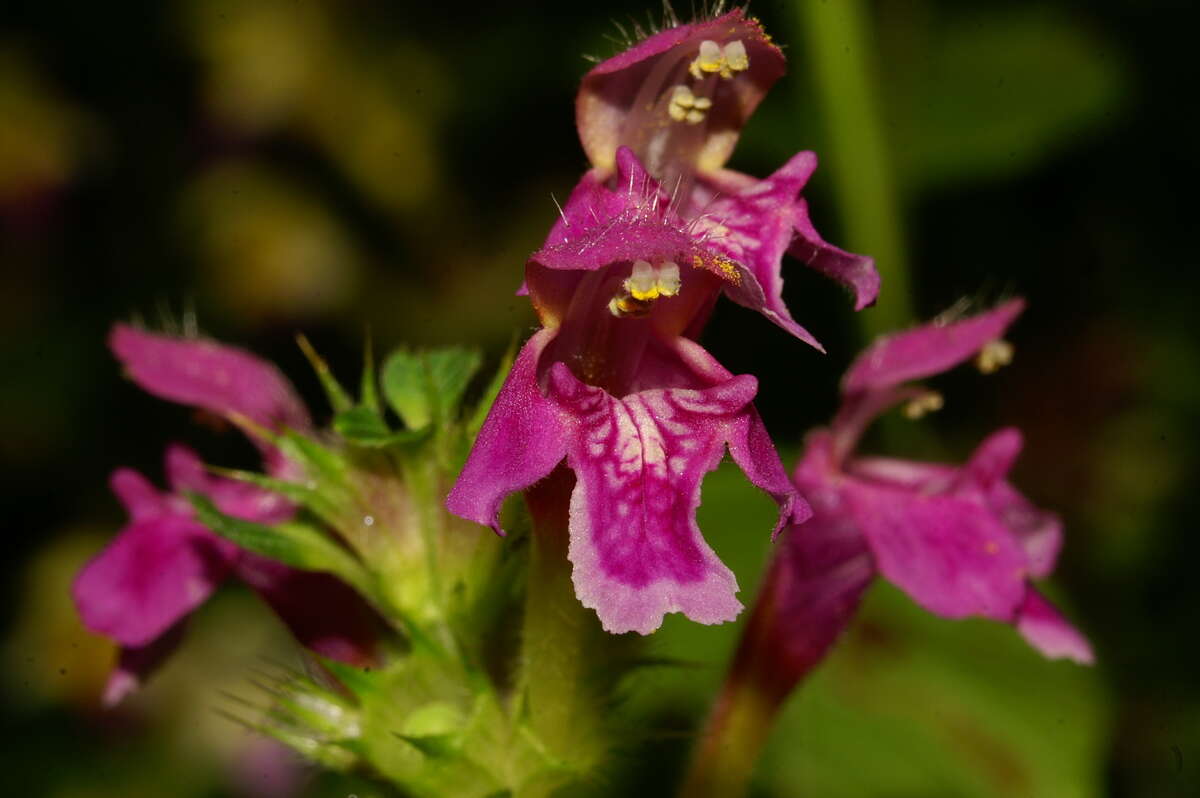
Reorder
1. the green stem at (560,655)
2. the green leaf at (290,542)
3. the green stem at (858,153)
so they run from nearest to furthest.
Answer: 1. the green stem at (560,655)
2. the green leaf at (290,542)
3. the green stem at (858,153)

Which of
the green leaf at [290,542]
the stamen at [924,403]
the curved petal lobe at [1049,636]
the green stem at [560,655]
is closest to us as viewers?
the green stem at [560,655]

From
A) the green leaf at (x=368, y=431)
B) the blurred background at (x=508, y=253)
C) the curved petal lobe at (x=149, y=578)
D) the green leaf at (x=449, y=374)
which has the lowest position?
the blurred background at (x=508, y=253)

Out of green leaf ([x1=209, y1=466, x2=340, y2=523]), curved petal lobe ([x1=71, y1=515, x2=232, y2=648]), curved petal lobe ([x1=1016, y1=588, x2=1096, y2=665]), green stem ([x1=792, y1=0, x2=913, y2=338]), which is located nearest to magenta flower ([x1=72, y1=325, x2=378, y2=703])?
curved petal lobe ([x1=71, y1=515, x2=232, y2=648])

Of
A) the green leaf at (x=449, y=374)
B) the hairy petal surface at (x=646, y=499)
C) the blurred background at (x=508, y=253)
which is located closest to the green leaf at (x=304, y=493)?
the green leaf at (x=449, y=374)

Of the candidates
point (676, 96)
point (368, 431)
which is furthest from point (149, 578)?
point (676, 96)

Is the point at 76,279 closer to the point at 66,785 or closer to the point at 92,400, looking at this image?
the point at 92,400

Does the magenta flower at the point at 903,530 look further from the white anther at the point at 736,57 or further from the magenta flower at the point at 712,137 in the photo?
the white anther at the point at 736,57
